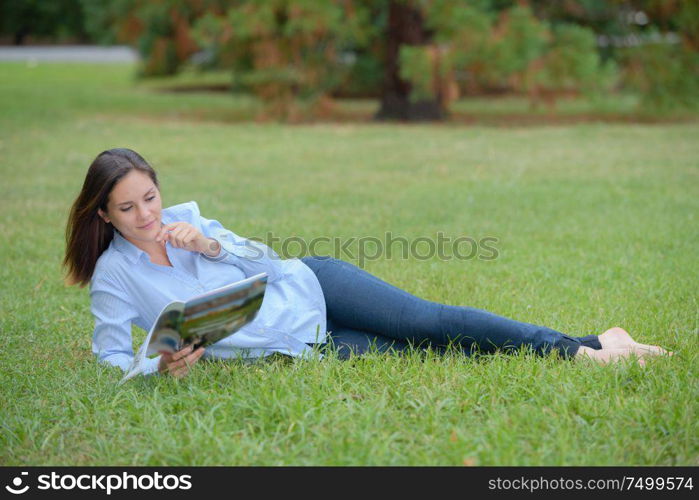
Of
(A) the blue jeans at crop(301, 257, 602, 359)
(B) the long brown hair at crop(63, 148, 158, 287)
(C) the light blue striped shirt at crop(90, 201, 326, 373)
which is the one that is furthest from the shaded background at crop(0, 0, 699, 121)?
(B) the long brown hair at crop(63, 148, 158, 287)

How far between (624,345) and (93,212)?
7.21 ft

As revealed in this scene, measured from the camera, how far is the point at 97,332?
10.2 ft

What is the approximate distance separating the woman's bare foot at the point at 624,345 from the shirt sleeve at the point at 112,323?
1.93m

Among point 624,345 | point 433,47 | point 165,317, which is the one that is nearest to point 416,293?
point 624,345

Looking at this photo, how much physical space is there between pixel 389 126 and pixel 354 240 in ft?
25.7

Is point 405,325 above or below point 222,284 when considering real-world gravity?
below

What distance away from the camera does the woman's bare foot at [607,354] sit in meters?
3.21

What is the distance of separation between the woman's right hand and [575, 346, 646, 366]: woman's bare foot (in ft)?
5.02

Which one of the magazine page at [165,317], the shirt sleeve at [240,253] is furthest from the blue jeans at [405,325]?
the magazine page at [165,317]

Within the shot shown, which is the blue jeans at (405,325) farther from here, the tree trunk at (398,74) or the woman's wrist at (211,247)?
the tree trunk at (398,74)

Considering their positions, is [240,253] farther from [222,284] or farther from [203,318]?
[203,318]

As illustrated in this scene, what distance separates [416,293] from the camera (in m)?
4.62
